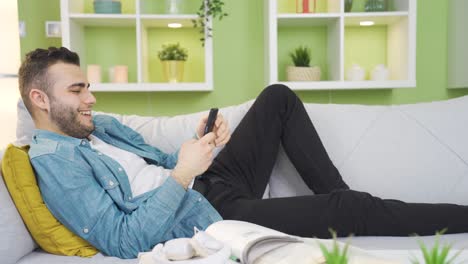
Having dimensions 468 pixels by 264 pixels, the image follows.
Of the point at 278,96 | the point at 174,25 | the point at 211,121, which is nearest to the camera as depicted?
the point at 211,121

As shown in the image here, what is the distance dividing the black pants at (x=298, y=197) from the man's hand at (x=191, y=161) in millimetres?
207

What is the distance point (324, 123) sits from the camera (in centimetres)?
189

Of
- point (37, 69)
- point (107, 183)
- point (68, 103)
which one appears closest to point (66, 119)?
point (68, 103)

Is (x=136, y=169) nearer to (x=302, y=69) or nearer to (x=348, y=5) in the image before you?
(x=302, y=69)

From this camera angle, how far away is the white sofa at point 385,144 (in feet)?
5.81

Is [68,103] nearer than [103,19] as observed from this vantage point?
Yes

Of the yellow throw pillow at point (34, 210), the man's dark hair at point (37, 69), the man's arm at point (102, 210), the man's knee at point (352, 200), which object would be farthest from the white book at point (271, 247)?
the man's dark hair at point (37, 69)

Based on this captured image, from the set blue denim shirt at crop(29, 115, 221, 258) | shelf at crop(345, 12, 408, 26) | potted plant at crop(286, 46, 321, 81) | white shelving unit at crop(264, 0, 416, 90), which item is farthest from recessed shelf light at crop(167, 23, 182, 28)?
blue denim shirt at crop(29, 115, 221, 258)

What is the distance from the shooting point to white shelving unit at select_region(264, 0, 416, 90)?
279cm

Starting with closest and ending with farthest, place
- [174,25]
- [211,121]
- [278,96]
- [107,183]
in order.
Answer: [107,183] → [211,121] → [278,96] → [174,25]

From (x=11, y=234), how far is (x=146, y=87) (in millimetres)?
1716

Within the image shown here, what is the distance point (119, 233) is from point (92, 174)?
0.62 ft

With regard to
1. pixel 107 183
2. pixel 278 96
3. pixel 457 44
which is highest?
pixel 457 44

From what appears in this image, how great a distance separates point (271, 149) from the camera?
5.98 feet
